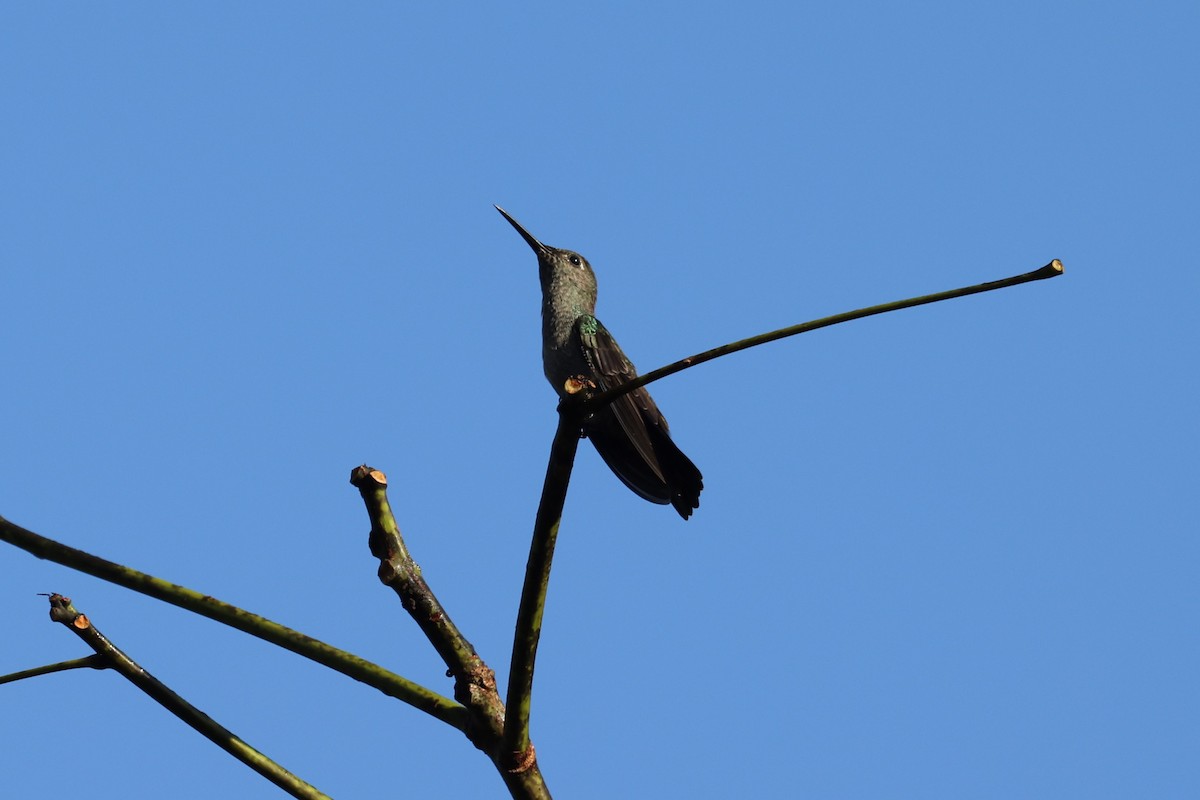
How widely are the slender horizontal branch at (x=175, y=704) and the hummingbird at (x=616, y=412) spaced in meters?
4.36

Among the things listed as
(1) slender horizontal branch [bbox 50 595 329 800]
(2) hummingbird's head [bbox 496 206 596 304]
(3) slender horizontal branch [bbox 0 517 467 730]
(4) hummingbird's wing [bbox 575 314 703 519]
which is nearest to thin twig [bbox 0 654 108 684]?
(1) slender horizontal branch [bbox 50 595 329 800]

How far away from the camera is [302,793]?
305 centimetres

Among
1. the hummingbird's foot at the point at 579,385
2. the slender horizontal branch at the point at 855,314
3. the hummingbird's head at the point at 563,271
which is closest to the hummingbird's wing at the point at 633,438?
the hummingbird's head at the point at 563,271

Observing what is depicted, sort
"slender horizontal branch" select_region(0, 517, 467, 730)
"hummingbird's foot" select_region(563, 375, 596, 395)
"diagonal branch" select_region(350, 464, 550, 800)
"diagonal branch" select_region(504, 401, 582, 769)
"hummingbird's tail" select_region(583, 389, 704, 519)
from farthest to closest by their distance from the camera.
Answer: "hummingbird's tail" select_region(583, 389, 704, 519) → "hummingbird's foot" select_region(563, 375, 596, 395) → "diagonal branch" select_region(350, 464, 550, 800) → "diagonal branch" select_region(504, 401, 582, 769) → "slender horizontal branch" select_region(0, 517, 467, 730)

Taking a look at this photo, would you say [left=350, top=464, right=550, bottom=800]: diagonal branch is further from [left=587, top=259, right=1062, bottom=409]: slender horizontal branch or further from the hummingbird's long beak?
the hummingbird's long beak

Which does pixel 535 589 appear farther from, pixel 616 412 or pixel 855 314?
pixel 616 412

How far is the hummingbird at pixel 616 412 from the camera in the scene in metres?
8.10

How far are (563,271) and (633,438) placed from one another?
2.72 meters

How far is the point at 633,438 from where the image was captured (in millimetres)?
8102

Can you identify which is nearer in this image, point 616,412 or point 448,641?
point 448,641

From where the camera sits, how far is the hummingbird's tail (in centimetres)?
807

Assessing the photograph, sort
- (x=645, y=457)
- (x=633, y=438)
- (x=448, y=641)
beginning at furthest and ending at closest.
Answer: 1. (x=633, y=438)
2. (x=645, y=457)
3. (x=448, y=641)

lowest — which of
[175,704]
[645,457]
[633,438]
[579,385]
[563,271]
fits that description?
[175,704]

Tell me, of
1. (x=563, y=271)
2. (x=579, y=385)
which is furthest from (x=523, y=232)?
(x=579, y=385)
